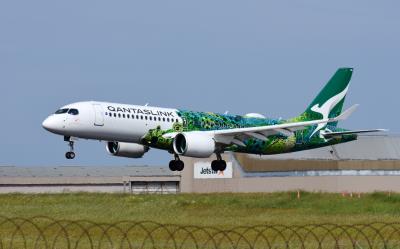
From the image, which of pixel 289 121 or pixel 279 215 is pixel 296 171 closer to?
pixel 289 121

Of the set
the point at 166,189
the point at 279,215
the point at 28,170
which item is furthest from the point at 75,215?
the point at 28,170

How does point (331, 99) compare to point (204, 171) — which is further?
point (204, 171)

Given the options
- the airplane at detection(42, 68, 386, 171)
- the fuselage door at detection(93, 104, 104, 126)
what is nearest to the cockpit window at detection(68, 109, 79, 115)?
the airplane at detection(42, 68, 386, 171)

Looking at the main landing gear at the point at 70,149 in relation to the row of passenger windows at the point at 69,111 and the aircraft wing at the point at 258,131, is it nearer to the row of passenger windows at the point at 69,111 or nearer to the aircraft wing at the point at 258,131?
the row of passenger windows at the point at 69,111

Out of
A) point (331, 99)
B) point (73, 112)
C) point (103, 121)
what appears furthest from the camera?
point (331, 99)

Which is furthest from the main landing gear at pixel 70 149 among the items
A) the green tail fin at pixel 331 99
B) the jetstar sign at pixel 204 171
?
the jetstar sign at pixel 204 171

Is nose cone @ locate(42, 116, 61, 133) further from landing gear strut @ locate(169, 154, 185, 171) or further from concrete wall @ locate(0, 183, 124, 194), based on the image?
concrete wall @ locate(0, 183, 124, 194)

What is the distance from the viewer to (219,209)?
177 feet

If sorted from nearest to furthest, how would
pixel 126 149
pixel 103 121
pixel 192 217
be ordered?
pixel 192 217 → pixel 103 121 → pixel 126 149

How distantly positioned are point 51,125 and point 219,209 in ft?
32.1

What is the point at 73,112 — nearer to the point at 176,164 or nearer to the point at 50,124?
the point at 50,124

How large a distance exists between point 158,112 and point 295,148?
12.5 metres

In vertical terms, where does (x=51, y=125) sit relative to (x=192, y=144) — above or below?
above

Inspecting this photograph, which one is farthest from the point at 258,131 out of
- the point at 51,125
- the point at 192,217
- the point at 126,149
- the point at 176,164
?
the point at 192,217
